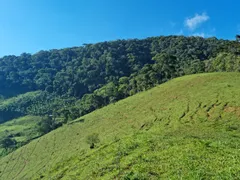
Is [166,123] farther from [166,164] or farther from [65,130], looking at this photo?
[65,130]

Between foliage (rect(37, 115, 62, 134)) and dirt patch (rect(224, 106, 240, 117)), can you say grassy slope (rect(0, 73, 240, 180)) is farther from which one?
foliage (rect(37, 115, 62, 134))

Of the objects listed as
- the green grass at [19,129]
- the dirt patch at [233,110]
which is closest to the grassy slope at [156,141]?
the dirt patch at [233,110]

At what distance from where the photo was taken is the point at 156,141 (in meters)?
27.9

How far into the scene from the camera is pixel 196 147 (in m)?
22.8

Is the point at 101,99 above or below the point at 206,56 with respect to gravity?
below

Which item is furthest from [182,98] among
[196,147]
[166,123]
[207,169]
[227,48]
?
[227,48]

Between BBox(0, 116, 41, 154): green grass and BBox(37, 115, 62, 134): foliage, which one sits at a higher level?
BBox(37, 115, 62, 134): foliage

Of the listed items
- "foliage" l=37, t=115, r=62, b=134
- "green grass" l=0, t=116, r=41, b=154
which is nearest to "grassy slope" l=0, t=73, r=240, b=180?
"foliage" l=37, t=115, r=62, b=134

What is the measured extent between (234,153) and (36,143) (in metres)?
85.4

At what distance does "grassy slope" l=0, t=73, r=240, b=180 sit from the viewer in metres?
19.5

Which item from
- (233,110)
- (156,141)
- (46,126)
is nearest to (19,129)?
(46,126)

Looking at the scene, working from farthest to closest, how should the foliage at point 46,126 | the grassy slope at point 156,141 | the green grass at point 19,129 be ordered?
the green grass at point 19,129, the foliage at point 46,126, the grassy slope at point 156,141

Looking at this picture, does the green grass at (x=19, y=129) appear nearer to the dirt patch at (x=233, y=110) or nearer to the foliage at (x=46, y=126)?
the foliage at (x=46, y=126)

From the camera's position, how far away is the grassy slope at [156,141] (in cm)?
1952
